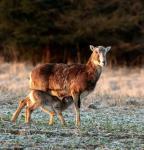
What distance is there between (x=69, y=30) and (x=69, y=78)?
695 inches

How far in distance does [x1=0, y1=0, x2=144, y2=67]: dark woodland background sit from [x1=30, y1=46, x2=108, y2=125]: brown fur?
53.5 feet

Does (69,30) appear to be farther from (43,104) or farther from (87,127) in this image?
(87,127)

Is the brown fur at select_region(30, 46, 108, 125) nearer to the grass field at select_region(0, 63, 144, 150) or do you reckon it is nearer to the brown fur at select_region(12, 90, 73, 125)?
the brown fur at select_region(12, 90, 73, 125)

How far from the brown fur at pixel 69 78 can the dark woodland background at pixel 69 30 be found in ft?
53.5

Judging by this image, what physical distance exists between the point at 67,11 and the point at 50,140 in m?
21.9

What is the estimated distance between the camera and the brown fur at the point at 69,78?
49.6 ft

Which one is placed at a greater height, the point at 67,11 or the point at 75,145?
the point at 67,11

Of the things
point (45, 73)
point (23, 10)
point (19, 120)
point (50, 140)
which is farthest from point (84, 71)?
point (23, 10)

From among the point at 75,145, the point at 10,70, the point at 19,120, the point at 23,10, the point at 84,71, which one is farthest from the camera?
the point at 23,10

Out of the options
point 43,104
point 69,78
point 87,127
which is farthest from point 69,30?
point 87,127

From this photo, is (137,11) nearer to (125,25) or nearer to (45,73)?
(125,25)

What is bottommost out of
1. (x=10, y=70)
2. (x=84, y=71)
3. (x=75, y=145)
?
(x=75, y=145)

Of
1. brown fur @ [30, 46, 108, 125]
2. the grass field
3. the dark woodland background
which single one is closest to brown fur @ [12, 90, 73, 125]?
the grass field

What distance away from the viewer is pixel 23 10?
32281 millimetres
